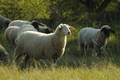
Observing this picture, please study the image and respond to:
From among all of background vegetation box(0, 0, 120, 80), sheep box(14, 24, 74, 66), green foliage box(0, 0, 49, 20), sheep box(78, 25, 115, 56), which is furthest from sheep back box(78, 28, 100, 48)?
green foliage box(0, 0, 49, 20)

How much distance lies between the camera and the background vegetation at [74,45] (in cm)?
625

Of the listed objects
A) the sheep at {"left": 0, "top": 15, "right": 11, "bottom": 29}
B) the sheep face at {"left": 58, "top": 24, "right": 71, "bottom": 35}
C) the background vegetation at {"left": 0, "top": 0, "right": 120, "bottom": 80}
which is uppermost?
the sheep face at {"left": 58, "top": 24, "right": 71, "bottom": 35}

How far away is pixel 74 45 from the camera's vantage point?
1427 cm

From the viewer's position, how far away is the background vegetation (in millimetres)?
6250

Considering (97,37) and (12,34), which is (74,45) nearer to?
(97,37)

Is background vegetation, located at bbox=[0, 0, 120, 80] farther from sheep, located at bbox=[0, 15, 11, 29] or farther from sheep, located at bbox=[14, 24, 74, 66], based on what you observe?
→ sheep, located at bbox=[0, 15, 11, 29]

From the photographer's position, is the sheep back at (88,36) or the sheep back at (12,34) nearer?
the sheep back at (88,36)

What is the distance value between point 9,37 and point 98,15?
23.3 feet

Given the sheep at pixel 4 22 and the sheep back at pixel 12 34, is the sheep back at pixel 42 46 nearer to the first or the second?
the sheep back at pixel 12 34

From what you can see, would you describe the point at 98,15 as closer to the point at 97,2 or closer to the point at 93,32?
the point at 97,2

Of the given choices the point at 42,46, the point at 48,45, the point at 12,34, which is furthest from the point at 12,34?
the point at 48,45

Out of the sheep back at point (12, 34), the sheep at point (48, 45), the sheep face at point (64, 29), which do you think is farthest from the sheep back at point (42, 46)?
the sheep back at point (12, 34)

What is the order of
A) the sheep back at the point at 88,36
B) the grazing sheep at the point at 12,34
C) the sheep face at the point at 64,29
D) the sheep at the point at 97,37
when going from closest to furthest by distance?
the sheep face at the point at 64,29 → the sheep at the point at 97,37 → the sheep back at the point at 88,36 → the grazing sheep at the point at 12,34

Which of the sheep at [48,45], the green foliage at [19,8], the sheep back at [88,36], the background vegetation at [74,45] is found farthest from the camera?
the green foliage at [19,8]
